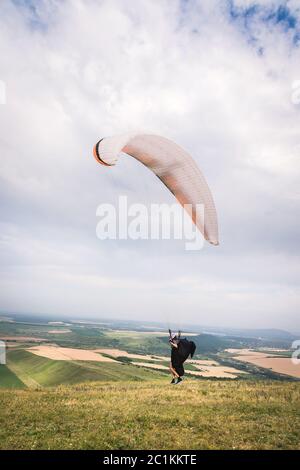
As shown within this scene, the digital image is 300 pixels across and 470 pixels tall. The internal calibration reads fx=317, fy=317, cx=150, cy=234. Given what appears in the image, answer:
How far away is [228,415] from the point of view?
507 inches

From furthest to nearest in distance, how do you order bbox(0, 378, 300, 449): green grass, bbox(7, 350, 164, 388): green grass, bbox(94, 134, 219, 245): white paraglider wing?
bbox(7, 350, 164, 388): green grass → bbox(94, 134, 219, 245): white paraglider wing → bbox(0, 378, 300, 449): green grass

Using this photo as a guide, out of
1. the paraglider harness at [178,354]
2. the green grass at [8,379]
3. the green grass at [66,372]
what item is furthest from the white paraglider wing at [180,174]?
the green grass at [8,379]

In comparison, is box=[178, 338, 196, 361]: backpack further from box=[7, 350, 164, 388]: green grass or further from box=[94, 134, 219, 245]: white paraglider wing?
box=[7, 350, 164, 388]: green grass

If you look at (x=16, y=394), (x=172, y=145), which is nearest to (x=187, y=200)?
(x=172, y=145)

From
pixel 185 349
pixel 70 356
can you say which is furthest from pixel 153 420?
pixel 70 356

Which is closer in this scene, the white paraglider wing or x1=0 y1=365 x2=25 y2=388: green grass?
the white paraglider wing

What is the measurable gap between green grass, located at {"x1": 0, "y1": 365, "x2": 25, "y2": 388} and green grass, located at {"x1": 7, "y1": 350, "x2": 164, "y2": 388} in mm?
701

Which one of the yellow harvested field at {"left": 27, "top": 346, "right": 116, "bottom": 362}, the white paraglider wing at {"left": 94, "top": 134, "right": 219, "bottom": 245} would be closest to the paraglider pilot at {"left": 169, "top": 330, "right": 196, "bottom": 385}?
the white paraglider wing at {"left": 94, "top": 134, "right": 219, "bottom": 245}

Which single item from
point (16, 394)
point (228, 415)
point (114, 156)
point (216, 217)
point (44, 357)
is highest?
point (114, 156)

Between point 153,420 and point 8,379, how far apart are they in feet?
99.9

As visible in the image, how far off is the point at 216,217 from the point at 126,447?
324 inches

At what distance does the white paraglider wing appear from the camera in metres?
11.7

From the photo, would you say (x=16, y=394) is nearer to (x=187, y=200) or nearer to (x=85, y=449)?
(x=85, y=449)
